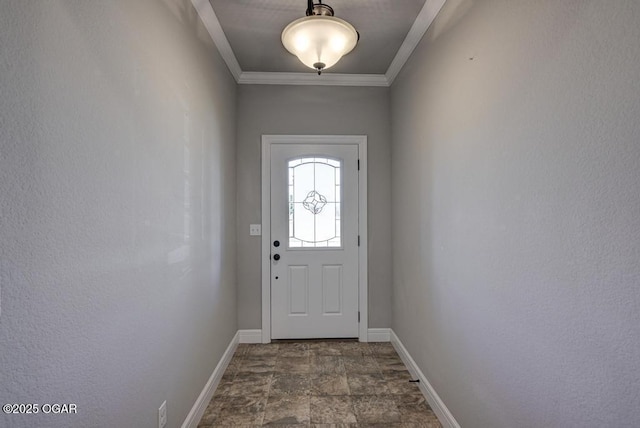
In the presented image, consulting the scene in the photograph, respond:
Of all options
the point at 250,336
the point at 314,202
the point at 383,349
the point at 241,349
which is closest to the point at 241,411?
the point at 241,349

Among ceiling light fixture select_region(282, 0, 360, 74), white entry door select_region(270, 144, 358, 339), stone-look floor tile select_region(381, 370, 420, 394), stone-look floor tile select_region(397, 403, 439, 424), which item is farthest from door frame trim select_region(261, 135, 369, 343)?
ceiling light fixture select_region(282, 0, 360, 74)

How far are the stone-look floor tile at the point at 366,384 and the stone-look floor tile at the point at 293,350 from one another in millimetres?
551

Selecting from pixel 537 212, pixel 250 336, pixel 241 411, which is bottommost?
pixel 241 411

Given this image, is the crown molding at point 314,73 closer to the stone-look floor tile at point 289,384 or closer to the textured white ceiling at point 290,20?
the textured white ceiling at point 290,20

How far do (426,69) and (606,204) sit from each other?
169 cm

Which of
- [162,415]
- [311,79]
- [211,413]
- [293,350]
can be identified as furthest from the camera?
[311,79]

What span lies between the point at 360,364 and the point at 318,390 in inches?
20.8

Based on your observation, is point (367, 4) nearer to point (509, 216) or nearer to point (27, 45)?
point (509, 216)

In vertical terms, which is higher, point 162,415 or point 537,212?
point 537,212

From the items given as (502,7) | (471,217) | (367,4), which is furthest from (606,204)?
(367,4)

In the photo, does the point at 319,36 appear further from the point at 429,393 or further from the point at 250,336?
the point at 250,336

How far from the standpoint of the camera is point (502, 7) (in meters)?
1.39

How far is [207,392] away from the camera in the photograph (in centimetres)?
217

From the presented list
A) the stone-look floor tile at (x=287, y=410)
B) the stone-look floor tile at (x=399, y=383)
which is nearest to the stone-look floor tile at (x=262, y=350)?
the stone-look floor tile at (x=287, y=410)
